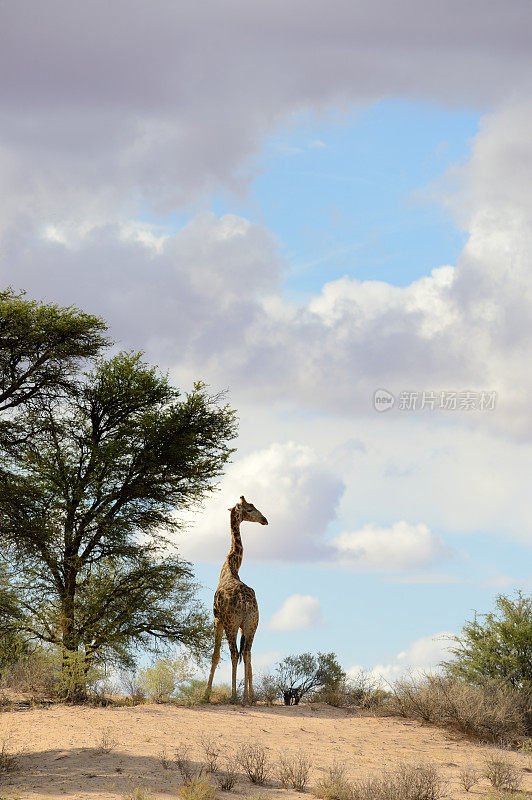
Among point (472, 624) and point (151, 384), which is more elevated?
point (151, 384)

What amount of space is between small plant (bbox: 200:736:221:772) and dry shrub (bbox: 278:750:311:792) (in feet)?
3.68

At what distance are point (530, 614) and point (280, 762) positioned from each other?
12.5 m

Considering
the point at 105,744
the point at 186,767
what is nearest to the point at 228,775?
the point at 186,767

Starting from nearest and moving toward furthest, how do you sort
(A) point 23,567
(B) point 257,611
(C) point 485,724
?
1. (C) point 485,724
2. (B) point 257,611
3. (A) point 23,567

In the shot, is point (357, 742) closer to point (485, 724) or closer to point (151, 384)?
point (485, 724)

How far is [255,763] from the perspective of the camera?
1349 cm

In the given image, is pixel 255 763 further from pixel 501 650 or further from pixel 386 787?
pixel 501 650

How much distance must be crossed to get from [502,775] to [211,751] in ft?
17.1

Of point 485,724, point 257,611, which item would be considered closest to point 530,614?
point 485,724

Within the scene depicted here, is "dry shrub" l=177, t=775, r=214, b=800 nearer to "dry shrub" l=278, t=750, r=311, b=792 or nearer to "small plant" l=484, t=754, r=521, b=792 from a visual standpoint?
"dry shrub" l=278, t=750, r=311, b=792

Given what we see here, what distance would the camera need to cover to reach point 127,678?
71.7ft

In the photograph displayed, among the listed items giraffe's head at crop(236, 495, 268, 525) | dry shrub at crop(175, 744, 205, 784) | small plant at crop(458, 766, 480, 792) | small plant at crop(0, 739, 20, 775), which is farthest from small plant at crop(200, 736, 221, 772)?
giraffe's head at crop(236, 495, 268, 525)

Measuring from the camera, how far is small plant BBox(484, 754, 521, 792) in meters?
14.0

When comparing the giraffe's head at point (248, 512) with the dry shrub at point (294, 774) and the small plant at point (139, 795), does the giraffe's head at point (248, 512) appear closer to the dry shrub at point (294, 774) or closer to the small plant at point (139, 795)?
the dry shrub at point (294, 774)
